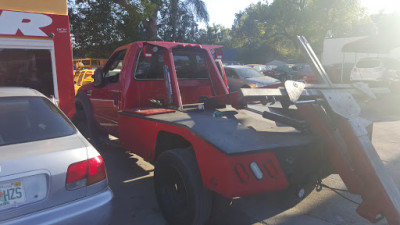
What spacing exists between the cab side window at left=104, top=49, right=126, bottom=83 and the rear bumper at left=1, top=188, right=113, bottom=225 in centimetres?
292

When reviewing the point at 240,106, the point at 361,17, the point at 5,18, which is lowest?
the point at 240,106

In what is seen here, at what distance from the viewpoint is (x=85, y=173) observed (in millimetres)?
2404

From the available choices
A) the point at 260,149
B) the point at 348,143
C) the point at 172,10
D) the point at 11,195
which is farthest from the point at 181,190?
the point at 172,10

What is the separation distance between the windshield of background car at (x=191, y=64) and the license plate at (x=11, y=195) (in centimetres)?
317

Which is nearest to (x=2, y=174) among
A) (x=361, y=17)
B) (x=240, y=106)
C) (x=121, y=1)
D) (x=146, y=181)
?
(x=240, y=106)

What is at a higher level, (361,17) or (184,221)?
(361,17)

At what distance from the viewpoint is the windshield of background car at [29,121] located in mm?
2584

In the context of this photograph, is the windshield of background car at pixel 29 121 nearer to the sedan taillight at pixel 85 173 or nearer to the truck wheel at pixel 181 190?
the sedan taillight at pixel 85 173

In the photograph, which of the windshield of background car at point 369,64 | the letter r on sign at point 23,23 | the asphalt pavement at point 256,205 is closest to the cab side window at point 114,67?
the asphalt pavement at point 256,205

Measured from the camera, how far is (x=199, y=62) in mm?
5102

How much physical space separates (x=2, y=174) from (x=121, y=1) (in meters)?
16.7

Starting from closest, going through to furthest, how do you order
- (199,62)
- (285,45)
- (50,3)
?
(199,62)
(50,3)
(285,45)

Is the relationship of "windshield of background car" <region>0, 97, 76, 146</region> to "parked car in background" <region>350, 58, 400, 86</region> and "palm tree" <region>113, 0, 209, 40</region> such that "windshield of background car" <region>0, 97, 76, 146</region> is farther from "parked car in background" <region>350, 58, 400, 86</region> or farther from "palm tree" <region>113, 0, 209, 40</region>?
"palm tree" <region>113, 0, 209, 40</region>

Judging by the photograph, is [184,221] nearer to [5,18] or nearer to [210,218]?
[210,218]
